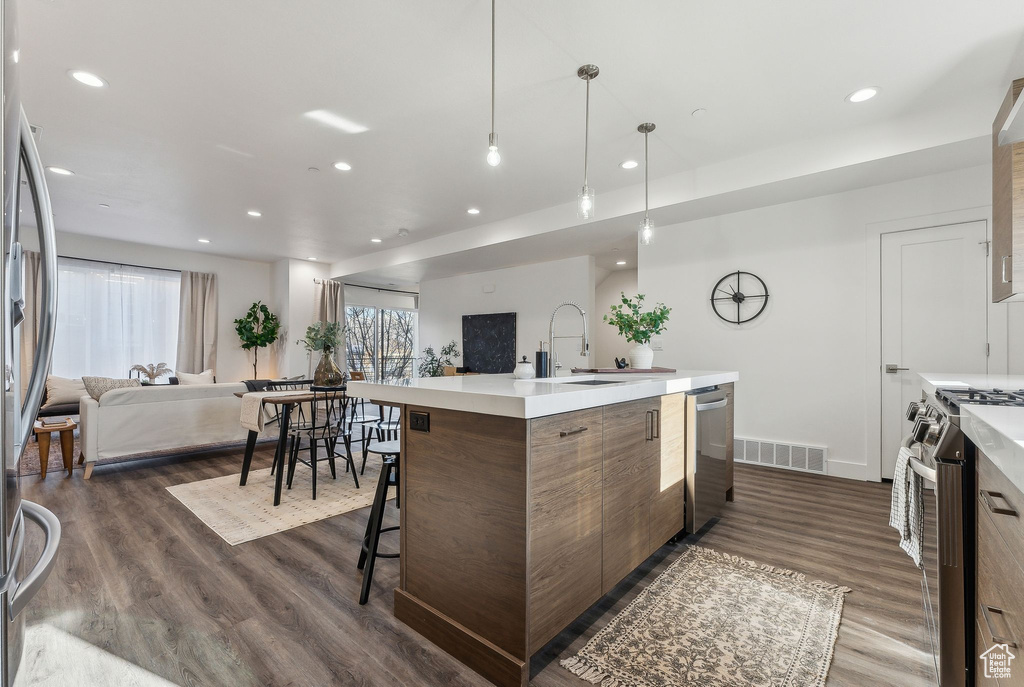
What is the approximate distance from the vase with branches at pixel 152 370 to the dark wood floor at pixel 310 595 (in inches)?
158

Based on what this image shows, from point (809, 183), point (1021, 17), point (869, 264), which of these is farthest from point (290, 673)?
point (869, 264)

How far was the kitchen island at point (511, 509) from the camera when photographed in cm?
145

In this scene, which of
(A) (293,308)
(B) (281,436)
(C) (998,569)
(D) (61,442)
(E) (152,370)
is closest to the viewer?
(C) (998,569)

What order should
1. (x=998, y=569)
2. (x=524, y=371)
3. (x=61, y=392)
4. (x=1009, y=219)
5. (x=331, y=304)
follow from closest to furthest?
1. (x=998, y=569)
2. (x=1009, y=219)
3. (x=524, y=371)
4. (x=61, y=392)
5. (x=331, y=304)

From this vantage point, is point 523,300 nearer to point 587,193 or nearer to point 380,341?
point 380,341

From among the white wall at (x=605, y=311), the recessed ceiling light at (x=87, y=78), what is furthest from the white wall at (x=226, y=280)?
the white wall at (x=605, y=311)

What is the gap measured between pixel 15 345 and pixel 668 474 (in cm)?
232

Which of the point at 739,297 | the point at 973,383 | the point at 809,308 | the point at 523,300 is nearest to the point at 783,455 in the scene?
the point at 809,308

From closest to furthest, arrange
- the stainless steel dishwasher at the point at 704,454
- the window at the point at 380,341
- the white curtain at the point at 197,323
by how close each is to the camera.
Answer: the stainless steel dishwasher at the point at 704,454 < the white curtain at the point at 197,323 < the window at the point at 380,341

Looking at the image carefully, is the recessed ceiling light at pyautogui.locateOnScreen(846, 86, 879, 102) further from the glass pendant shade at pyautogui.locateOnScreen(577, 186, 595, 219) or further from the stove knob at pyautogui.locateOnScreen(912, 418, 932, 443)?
the stove knob at pyautogui.locateOnScreen(912, 418, 932, 443)

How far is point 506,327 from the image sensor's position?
24.7ft

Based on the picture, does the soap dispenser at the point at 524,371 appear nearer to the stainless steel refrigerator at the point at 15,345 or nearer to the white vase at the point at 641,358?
the white vase at the point at 641,358

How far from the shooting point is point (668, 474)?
7.62ft

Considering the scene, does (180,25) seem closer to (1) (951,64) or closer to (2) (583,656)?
(2) (583,656)
